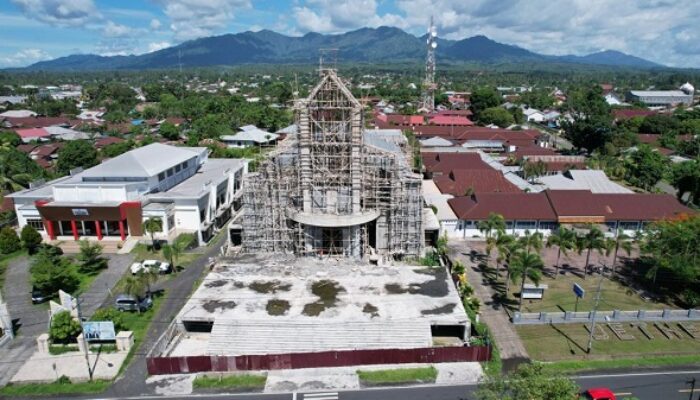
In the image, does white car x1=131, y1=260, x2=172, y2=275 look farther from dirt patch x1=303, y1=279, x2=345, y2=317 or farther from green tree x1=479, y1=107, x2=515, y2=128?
green tree x1=479, y1=107, x2=515, y2=128

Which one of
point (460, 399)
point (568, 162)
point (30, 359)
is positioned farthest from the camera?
point (568, 162)

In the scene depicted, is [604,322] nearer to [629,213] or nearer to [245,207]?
[629,213]

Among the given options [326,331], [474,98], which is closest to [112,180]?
[326,331]

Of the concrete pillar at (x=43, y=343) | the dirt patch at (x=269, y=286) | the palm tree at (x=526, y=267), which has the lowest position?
the concrete pillar at (x=43, y=343)

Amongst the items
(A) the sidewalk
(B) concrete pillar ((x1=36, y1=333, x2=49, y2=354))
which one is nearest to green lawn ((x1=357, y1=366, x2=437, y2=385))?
(A) the sidewalk

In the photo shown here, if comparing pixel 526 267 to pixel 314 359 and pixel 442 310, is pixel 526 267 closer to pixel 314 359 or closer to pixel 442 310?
pixel 442 310

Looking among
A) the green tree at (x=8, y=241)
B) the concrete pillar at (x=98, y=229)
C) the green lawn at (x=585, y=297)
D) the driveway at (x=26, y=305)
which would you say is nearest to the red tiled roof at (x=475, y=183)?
the green lawn at (x=585, y=297)

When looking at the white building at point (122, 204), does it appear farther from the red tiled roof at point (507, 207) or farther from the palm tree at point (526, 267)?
the palm tree at point (526, 267)
